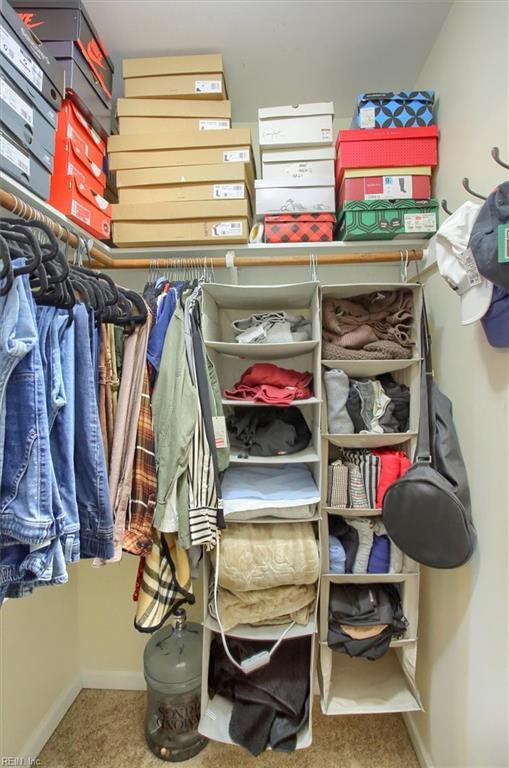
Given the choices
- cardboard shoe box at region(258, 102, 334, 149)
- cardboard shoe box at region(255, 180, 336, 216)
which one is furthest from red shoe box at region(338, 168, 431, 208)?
cardboard shoe box at region(258, 102, 334, 149)

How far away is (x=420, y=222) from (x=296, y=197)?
462mm

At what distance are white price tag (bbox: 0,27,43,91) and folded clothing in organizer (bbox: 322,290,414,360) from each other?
1.07 meters

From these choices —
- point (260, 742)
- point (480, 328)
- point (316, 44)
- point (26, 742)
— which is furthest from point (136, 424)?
point (316, 44)

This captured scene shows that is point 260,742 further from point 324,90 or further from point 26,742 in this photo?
point 324,90

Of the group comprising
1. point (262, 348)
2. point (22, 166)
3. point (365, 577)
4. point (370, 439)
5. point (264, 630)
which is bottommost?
point (264, 630)

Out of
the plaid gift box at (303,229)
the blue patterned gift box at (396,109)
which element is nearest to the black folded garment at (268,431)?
the plaid gift box at (303,229)

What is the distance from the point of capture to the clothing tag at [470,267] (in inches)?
37.4

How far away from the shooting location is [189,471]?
3.86 ft

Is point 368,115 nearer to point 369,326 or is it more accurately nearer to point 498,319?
point 369,326

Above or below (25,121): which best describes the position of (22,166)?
below

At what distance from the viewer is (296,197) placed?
141 cm

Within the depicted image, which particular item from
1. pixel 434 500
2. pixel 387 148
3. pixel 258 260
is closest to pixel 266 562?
pixel 434 500

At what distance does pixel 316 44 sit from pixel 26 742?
2804mm

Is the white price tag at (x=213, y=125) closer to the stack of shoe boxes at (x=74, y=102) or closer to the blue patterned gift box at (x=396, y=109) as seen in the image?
the stack of shoe boxes at (x=74, y=102)
